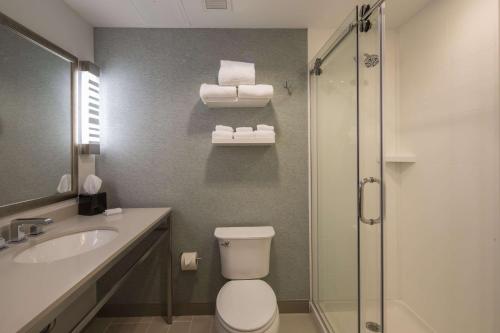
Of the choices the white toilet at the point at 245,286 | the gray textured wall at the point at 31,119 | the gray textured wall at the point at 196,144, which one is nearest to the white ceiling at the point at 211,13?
the gray textured wall at the point at 196,144

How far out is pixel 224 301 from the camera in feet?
4.86

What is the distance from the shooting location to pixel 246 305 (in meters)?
1.44

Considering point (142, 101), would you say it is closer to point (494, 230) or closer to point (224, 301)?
point (224, 301)

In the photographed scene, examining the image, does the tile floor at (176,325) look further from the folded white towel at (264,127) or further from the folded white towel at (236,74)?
the folded white towel at (236,74)

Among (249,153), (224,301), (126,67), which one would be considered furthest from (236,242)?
(126,67)

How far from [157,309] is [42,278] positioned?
1.41m

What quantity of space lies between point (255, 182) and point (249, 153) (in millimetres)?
240

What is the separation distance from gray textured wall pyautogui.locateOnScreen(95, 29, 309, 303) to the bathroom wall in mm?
802

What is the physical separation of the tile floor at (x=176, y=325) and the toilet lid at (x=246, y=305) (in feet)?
1.70

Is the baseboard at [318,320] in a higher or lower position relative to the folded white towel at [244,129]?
lower

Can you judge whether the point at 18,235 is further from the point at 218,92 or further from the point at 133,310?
the point at 218,92

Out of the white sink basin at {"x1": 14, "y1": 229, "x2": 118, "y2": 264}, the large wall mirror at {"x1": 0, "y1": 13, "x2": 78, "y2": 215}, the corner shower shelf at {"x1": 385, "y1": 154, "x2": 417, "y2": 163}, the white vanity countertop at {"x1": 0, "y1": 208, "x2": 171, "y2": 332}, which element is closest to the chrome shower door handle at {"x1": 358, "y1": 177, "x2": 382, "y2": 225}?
the corner shower shelf at {"x1": 385, "y1": 154, "x2": 417, "y2": 163}

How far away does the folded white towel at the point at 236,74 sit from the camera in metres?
1.77

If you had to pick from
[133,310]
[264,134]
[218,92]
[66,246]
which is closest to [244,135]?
[264,134]
